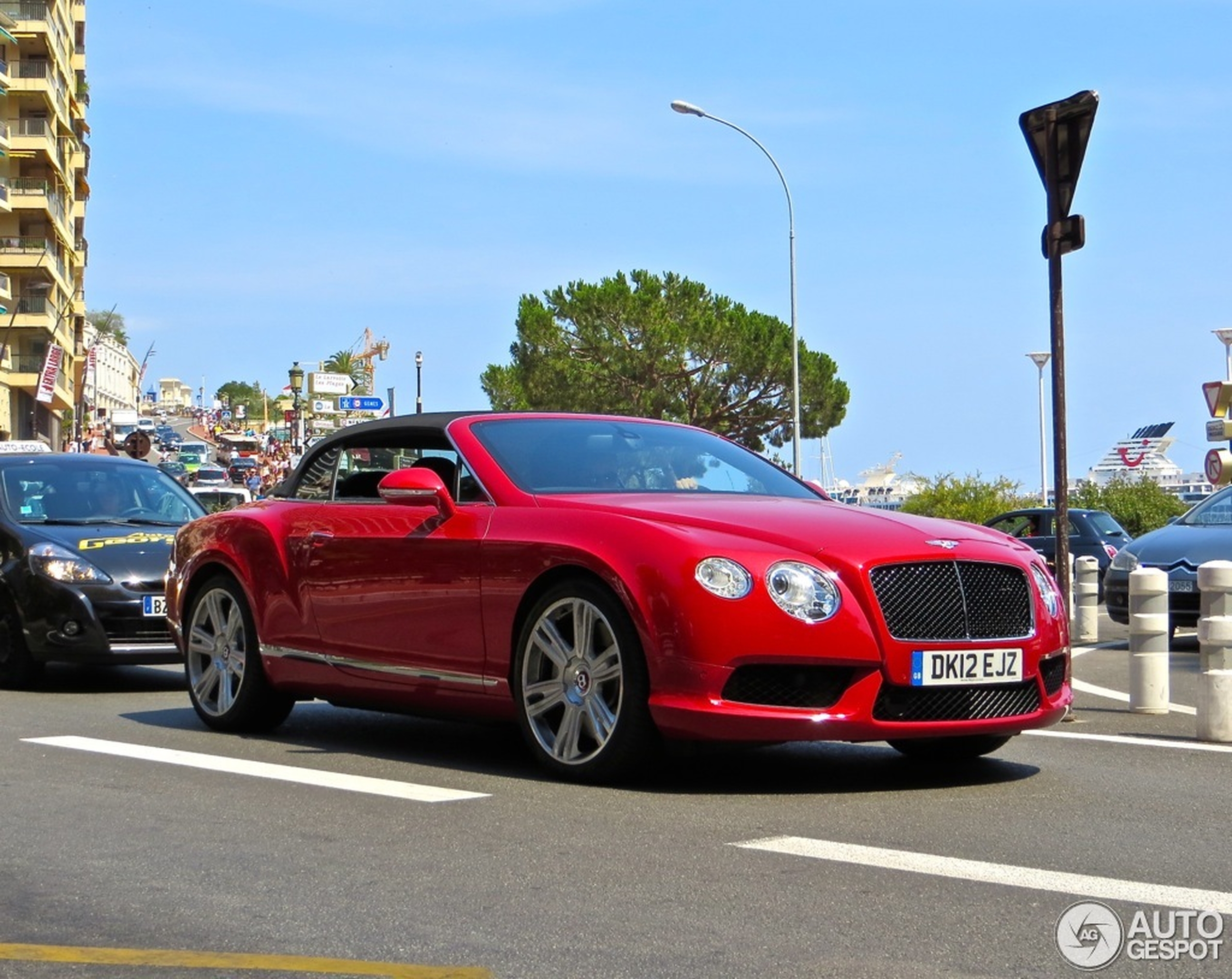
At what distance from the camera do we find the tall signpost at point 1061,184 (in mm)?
10258

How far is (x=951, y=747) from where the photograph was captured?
7.77 metres

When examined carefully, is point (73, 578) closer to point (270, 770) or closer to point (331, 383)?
point (270, 770)

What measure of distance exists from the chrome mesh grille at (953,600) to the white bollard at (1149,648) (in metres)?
3.16

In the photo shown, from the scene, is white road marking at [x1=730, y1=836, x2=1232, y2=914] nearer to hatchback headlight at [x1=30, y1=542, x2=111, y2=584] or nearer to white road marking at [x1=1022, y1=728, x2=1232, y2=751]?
white road marking at [x1=1022, y1=728, x2=1232, y2=751]

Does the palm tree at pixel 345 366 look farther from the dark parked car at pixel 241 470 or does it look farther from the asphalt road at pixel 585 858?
the asphalt road at pixel 585 858

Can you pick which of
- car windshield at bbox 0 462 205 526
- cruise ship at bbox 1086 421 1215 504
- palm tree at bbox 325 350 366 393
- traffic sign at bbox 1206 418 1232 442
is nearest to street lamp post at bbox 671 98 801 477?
traffic sign at bbox 1206 418 1232 442

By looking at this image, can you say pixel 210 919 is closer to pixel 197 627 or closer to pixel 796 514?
pixel 796 514

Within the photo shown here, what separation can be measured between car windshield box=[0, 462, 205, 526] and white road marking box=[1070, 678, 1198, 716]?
596 centimetres

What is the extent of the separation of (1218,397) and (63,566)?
24.9 m

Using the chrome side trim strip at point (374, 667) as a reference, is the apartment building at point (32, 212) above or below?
above

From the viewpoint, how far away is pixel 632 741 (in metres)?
6.84

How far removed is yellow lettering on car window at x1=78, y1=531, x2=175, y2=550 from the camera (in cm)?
1210

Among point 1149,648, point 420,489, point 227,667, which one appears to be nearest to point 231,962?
point 420,489

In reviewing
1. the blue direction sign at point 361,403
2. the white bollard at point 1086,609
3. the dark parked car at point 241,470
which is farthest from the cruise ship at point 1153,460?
the white bollard at point 1086,609
